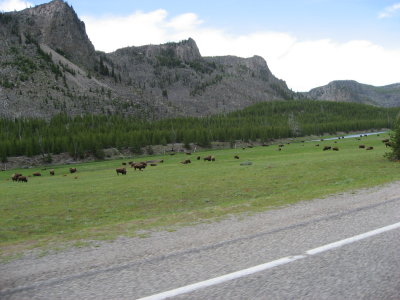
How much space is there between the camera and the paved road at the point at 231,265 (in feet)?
18.8

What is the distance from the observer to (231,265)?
6.82 meters

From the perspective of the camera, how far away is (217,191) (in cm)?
2364

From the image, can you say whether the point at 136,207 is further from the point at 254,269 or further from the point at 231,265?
the point at 254,269

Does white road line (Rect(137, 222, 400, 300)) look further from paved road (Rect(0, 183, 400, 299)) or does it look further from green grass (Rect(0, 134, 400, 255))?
green grass (Rect(0, 134, 400, 255))

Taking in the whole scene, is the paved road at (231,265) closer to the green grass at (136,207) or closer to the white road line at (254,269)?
the white road line at (254,269)

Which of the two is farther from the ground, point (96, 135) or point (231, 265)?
point (96, 135)

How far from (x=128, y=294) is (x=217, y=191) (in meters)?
18.1

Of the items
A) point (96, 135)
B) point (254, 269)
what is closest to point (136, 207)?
point (254, 269)

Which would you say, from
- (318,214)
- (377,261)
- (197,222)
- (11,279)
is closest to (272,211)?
(318,214)

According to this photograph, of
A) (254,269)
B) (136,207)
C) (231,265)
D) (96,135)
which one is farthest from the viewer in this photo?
(96,135)

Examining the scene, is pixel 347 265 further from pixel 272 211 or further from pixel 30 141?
→ pixel 30 141

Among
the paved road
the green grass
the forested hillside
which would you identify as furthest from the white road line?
the forested hillside

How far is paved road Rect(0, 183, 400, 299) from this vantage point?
18.8ft

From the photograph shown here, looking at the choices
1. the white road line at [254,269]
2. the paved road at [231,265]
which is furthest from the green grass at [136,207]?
the white road line at [254,269]
